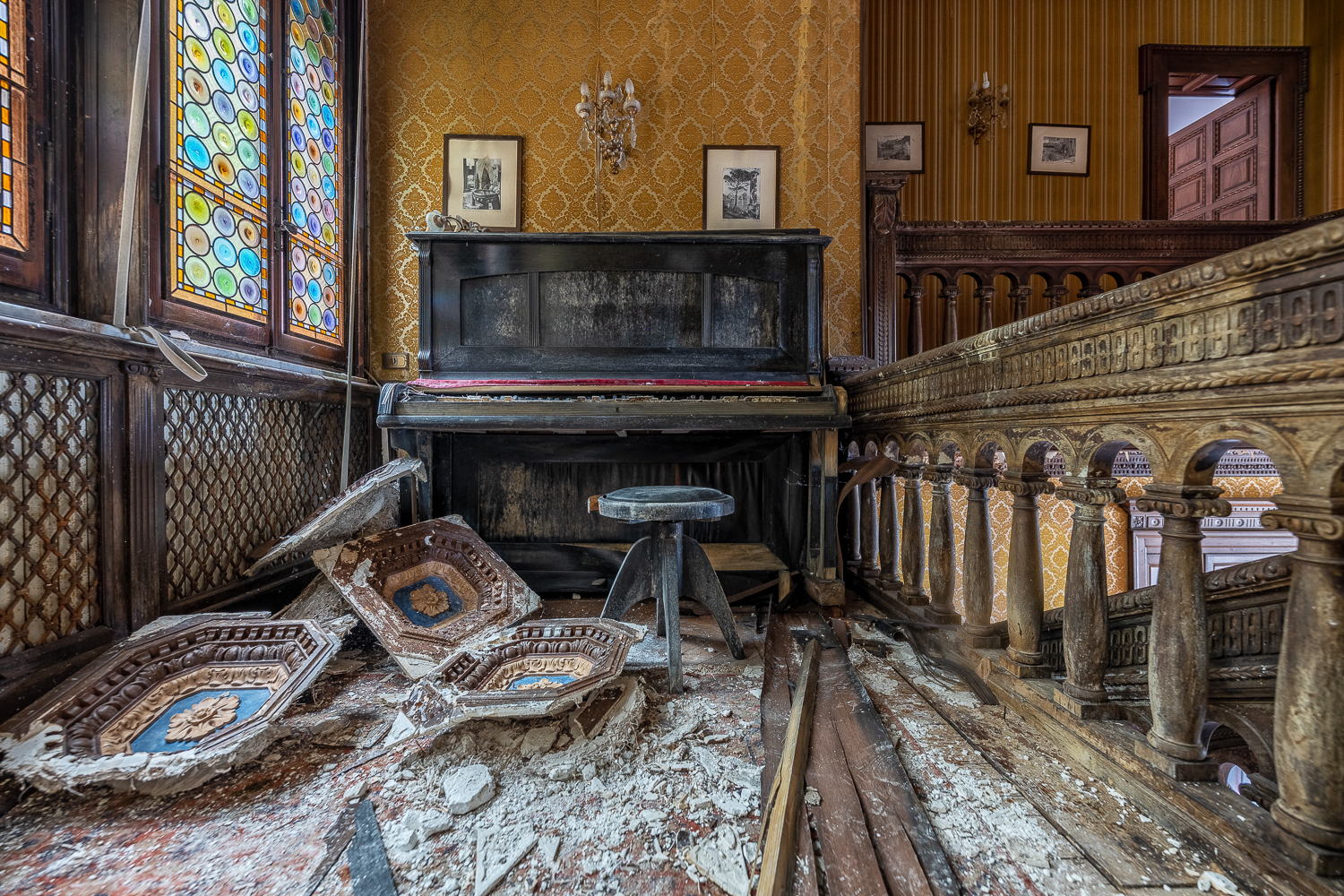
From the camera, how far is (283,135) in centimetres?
278

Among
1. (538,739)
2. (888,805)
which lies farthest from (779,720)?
(538,739)

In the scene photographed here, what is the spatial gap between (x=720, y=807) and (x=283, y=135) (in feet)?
12.1

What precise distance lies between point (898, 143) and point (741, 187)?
2.10 m

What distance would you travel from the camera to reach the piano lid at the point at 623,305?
2.62m

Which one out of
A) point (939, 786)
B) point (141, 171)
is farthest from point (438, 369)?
point (939, 786)

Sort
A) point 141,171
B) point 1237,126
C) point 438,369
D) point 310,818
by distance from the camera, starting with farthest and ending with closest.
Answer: point 1237,126 < point 438,369 < point 141,171 < point 310,818

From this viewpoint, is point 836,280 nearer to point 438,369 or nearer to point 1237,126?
point 438,369

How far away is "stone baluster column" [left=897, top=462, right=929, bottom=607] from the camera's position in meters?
2.25

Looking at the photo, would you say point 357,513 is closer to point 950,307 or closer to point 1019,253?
point 950,307

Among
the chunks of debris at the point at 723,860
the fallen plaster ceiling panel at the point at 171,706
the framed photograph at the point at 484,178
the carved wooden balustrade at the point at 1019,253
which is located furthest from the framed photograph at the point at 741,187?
the chunks of debris at the point at 723,860

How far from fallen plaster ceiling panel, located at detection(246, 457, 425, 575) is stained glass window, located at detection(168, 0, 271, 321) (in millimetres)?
1061

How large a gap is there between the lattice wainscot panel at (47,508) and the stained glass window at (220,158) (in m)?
0.75

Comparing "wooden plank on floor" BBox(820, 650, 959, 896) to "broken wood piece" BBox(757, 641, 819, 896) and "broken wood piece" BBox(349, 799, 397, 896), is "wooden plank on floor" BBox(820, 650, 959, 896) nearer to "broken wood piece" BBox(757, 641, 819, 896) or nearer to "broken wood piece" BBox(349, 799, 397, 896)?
"broken wood piece" BBox(757, 641, 819, 896)

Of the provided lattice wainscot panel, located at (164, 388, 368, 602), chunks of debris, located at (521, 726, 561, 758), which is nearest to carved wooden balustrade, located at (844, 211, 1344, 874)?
chunks of debris, located at (521, 726, 561, 758)
